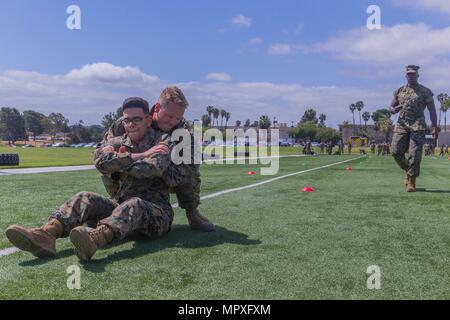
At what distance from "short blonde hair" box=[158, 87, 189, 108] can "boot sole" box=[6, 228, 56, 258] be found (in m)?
1.65

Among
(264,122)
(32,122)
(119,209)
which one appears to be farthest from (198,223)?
Answer: (32,122)

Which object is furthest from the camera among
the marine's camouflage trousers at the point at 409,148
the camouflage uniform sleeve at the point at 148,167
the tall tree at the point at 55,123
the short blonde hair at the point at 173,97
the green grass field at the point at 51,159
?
the tall tree at the point at 55,123

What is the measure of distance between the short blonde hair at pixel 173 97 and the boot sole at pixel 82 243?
1503 mm

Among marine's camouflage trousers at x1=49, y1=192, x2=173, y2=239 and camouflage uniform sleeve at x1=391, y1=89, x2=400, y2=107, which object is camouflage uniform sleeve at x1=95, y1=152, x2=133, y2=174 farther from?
camouflage uniform sleeve at x1=391, y1=89, x2=400, y2=107

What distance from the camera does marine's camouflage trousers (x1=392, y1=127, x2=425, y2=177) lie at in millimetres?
8688

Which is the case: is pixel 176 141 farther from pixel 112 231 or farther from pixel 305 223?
pixel 305 223

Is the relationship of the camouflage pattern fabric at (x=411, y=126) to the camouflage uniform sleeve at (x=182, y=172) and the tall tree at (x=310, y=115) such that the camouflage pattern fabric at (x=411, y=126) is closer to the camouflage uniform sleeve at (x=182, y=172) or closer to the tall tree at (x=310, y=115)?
the camouflage uniform sleeve at (x=182, y=172)

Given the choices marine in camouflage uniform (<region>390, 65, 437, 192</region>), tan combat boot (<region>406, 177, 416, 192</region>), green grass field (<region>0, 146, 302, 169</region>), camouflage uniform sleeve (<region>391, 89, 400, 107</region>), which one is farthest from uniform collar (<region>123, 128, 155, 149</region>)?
green grass field (<region>0, 146, 302, 169</region>)

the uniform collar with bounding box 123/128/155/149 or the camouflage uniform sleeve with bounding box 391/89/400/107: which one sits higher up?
the camouflage uniform sleeve with bounding box 391/89/400/107

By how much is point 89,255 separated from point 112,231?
0.27 meters

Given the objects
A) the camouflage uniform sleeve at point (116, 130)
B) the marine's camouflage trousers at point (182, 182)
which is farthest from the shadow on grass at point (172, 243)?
the camouflage uniform sleeve at point (116, 130)

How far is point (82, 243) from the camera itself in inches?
134

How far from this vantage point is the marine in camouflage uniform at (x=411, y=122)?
8750mm

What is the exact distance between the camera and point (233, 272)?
3221 mm
